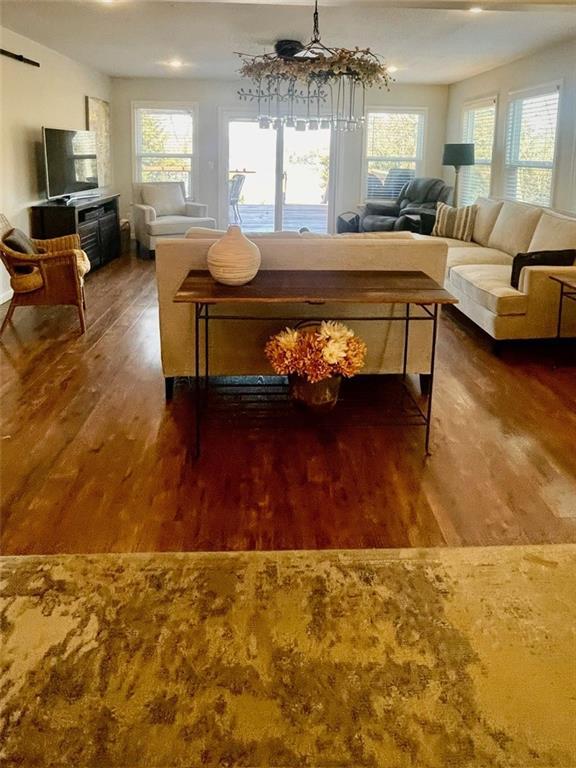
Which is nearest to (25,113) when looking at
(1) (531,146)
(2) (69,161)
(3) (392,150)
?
(2) (69,161)

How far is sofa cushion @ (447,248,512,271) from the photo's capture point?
6.13m

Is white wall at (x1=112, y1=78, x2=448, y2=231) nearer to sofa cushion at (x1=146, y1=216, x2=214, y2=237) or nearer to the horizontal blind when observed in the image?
the horizontal blind

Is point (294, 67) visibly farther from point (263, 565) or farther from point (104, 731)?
point (104, 731)

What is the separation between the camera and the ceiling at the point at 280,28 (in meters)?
5.15

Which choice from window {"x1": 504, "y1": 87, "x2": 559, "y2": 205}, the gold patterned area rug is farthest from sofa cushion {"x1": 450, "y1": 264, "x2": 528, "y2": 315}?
the gold patterned area rug

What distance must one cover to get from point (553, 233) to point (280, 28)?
2.97m

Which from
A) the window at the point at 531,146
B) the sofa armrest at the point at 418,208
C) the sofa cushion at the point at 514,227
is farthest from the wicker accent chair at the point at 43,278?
the sofa armrest at the point at 418,208

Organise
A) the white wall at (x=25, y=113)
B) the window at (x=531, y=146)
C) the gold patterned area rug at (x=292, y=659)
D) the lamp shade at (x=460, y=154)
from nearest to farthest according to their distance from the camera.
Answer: the gold patterned area rug at (x=292, y=659), the white wall at (x=25, y=113), the window at (x=531, y=146), the lamp shade at (x=460, y=154)

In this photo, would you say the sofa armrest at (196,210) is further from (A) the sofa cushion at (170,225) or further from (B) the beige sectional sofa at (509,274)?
(B) the beige sectional sofa at (509,274)

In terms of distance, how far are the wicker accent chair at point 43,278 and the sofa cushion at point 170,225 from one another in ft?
12.2

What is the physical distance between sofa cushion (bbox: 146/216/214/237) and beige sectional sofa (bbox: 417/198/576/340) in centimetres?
375

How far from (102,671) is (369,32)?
593 cm

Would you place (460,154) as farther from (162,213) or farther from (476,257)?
(162,213)

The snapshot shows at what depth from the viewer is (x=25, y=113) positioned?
6.71 metres
